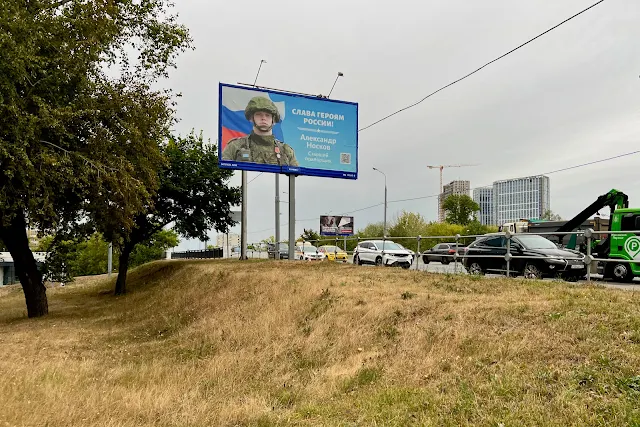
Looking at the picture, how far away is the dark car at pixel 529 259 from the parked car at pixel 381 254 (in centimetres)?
618

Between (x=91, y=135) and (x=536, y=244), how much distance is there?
45.4 feet

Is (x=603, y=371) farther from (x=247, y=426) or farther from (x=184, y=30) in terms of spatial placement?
(x=184, y=30)

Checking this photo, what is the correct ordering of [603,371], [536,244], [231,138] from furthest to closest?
[231,138] < [536,244] < [603,371]

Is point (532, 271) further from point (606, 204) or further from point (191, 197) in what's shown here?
point (191, 197)

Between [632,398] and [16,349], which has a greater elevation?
[632,398]

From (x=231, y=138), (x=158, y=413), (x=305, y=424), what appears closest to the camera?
(x=305, y=424)

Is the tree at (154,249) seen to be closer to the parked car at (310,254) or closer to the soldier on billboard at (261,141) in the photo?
the parked car at (310,254)

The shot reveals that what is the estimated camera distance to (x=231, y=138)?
19.7m

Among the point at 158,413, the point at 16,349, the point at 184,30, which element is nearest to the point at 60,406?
the point at 158,413

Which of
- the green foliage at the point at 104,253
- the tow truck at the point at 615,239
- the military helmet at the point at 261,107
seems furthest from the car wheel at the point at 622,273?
the green foliage at the point at 104,253

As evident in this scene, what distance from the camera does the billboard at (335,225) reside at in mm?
52281

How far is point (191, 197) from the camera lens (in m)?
24.1

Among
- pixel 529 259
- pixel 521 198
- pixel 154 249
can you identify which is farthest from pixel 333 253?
pixel 521 198

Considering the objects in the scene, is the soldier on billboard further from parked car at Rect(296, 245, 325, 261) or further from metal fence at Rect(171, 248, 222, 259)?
metal fence at Rect(171, 248, 222, 259)
